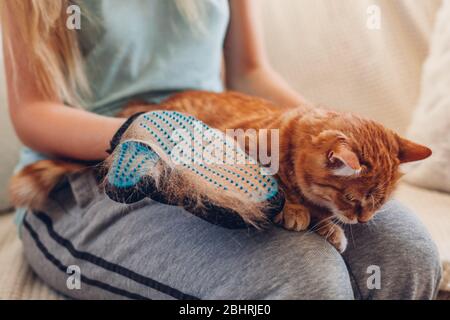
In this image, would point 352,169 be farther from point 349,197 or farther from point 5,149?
point 5,149

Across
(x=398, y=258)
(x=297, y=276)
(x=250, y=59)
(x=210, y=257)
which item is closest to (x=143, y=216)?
(x=210, y=257)

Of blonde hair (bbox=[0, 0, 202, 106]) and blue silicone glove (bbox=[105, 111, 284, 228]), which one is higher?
blonde hair (bbox=[0, 0, 202, 106])

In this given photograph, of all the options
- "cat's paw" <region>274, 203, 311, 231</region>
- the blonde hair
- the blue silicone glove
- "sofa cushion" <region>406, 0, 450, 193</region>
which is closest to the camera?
the blue silicone glove

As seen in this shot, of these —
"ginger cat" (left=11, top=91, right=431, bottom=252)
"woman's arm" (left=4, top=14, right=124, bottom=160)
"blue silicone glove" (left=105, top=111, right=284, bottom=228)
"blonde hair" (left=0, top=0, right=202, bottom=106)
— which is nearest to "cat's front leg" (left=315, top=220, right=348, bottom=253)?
"ginger cat" (left=11, top=91, right=431, bottom=252)

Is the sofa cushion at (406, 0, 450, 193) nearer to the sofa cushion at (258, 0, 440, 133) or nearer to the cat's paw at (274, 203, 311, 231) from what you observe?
the sofa cushion at (258, 0, 440, 133)

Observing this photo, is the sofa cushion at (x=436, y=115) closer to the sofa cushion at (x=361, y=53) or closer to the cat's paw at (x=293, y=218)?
the sofa cushion at (x=361, y=53)

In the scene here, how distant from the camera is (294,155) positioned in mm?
672

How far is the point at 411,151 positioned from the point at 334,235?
0.49 feet

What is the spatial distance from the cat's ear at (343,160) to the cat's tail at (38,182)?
400 mm

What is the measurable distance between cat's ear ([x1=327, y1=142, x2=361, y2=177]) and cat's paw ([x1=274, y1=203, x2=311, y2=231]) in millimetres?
69

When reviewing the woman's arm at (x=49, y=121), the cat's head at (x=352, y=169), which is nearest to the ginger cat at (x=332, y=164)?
the cat's head at (x=352, y=169)

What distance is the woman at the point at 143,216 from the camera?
1.97 ft

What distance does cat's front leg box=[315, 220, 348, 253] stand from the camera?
66cm
